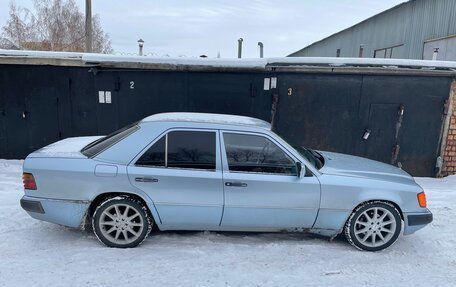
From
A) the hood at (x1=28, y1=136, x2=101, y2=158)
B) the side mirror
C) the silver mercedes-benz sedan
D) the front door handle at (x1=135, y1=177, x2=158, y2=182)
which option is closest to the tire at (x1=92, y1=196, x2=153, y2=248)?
the silver mercedes-benz sedan

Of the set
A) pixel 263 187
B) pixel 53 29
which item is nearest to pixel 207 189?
pixel 263 187

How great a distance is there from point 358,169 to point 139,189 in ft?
8.05

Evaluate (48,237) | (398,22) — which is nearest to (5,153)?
(48,237)

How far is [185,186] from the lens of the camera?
133 inches

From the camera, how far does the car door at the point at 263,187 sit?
3.41 metres

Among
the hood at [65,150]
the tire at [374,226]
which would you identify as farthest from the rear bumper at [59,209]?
the tire at [374,226]

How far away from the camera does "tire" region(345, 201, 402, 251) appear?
355 cm

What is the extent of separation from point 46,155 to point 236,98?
411 cm

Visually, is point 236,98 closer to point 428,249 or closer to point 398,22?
point 428,249

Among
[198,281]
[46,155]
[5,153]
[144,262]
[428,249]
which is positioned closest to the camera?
[198,281]

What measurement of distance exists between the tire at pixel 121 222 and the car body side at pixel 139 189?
97 millimetres

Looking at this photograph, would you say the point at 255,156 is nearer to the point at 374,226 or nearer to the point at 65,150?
the point at 374,226

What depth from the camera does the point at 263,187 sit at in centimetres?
341

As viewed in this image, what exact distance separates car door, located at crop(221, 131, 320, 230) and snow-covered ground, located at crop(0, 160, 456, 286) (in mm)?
333
